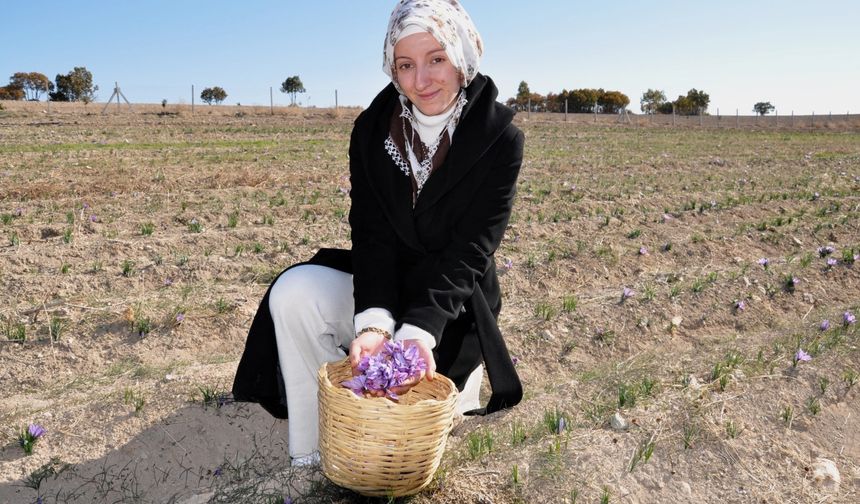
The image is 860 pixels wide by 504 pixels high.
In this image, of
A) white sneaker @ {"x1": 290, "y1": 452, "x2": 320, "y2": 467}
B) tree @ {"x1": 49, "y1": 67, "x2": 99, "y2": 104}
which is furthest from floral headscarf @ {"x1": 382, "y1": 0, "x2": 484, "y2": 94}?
tree @ {"x1": 49, "y1": 67, "x2": 99, "y2": 104}

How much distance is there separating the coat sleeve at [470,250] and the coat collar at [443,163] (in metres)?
0.11

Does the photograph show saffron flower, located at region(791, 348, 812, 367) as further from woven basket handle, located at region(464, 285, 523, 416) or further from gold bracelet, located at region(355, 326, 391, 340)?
gold bracelet, located at region(355, 326, 391, 340)

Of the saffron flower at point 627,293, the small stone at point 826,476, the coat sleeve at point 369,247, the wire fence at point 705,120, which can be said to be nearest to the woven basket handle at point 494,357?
the coat sleeve at point 369,247

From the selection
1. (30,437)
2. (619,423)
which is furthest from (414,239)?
(30,437)

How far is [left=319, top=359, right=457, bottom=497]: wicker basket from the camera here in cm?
214

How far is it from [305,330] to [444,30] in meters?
1.25

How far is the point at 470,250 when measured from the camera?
282 centimetres

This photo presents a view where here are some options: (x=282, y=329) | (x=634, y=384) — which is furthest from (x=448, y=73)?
(x=634, y=384)

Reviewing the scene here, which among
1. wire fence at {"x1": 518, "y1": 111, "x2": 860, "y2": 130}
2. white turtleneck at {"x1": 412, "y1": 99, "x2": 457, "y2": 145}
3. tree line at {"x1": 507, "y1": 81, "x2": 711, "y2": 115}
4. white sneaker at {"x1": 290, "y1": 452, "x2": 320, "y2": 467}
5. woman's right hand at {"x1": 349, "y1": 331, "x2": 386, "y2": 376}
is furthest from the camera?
tree line at {"x1": 507, "y1": 81, "x2": 711, "y2": 115}

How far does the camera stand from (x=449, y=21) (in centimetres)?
265

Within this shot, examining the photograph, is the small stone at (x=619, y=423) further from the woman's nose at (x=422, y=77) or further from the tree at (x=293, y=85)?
the tree at (x=293, y=85)

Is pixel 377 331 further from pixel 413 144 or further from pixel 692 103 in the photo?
pixel 692 103

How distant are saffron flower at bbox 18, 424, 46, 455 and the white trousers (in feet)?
3.88

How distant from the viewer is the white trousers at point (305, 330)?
2711 mm
